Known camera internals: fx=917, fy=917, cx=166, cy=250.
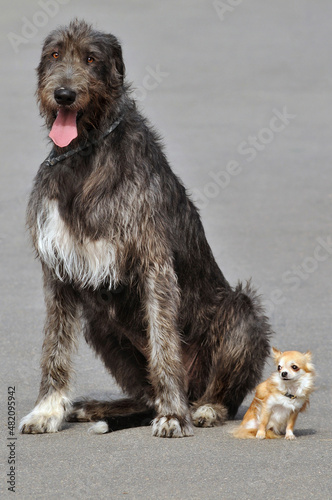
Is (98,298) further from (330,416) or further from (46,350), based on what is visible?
(330,416)

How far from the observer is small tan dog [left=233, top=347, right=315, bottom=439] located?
563 cm

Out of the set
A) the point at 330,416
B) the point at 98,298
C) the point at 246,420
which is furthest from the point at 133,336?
the point at 330,416

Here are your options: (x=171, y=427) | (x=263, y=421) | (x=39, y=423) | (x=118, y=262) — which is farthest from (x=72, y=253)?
(x=263, y=421)

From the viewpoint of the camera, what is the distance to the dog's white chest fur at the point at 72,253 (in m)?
5.89

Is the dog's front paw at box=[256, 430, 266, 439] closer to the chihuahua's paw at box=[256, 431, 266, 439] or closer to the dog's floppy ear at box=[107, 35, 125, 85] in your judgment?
the chihuahua's paw at box=[256, 431, 266, 439]

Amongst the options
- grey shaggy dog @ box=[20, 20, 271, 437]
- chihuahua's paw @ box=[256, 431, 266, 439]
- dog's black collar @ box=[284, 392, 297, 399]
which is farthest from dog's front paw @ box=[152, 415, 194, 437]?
dog's black collar @ box=[284, 392, 297, 399]

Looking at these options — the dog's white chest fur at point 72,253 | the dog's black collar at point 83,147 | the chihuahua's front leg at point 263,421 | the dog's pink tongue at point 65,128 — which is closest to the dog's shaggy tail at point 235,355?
the chihuahua's front leg at point 263,421

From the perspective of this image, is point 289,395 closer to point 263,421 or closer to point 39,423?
point 263,421

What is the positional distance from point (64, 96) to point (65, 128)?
253 mm

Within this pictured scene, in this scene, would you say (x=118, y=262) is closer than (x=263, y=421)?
No

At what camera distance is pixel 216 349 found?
21.3ft

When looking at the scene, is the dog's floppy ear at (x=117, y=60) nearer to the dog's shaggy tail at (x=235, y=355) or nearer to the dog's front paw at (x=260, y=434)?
the dog's shaggy tail at (x=235, y=355)

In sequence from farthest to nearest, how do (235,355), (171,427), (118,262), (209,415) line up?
(235,355)
(209,415)
(118,262)
(171,427)

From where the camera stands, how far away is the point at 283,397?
5.66m
